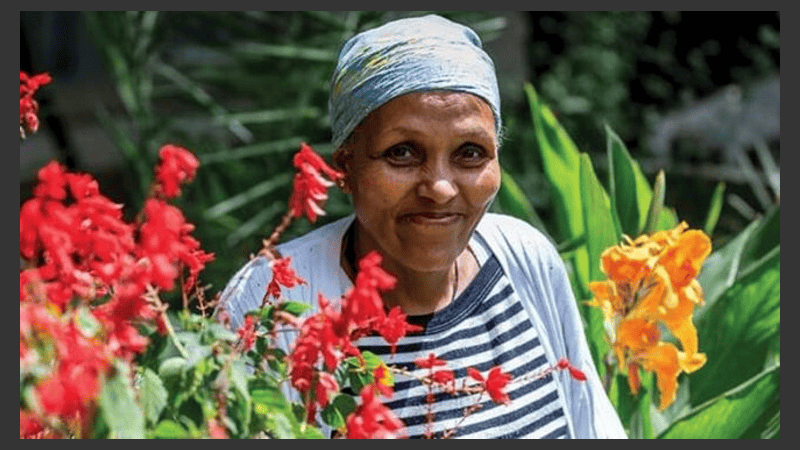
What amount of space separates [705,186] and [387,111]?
4145mm

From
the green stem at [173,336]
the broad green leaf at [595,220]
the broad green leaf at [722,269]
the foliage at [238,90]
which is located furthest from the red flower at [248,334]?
the foliage at [238,90]

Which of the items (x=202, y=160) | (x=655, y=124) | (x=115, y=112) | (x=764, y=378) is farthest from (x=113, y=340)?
(x=655, y=124)

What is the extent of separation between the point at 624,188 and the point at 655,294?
35.2 inches

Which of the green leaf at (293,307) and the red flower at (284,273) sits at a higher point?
the red flower at (284,273)

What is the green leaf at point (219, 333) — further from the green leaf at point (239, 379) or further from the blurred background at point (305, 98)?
the blurred background at point (305, 98)

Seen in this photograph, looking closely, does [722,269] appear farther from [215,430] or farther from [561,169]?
[215,430]

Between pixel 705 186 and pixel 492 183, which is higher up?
pixel 705 186

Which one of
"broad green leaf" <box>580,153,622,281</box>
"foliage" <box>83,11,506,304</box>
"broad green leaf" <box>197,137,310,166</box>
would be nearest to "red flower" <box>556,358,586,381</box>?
"broad green leaf" <box>580,153,622,281</box>

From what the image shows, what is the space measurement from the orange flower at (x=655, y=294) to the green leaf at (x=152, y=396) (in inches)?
28.4

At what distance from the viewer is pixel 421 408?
5.30 ft

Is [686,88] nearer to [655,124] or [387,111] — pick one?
[655,124]

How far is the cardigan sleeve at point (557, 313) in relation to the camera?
5.61ft

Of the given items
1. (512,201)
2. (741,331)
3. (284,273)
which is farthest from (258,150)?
(284,273)

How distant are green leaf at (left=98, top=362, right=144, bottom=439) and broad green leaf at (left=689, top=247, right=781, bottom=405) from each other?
1.63 m
